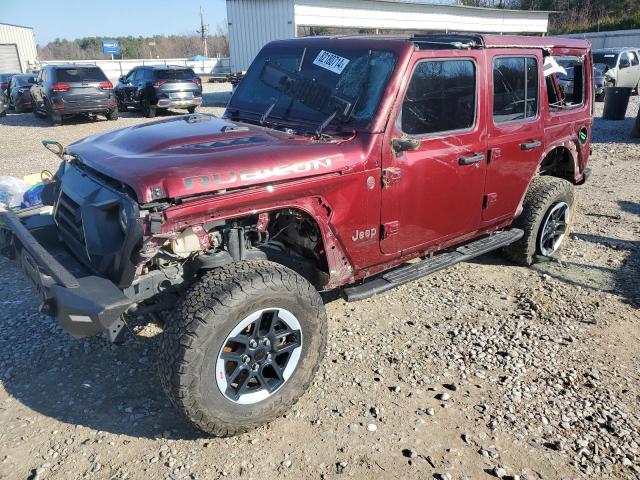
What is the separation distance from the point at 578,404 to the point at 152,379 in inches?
108

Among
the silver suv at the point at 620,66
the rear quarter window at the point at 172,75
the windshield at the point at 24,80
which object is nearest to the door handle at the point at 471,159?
the rear quarter window at the point at 172,75

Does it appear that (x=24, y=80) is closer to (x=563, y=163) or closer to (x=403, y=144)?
(x=563, y=163)

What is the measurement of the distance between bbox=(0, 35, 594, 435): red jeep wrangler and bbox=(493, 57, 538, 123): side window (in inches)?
0.7

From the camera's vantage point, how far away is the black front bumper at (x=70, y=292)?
2516mm

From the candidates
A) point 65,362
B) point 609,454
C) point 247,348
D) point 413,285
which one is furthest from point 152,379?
point 609,454

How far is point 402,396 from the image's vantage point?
329 cm

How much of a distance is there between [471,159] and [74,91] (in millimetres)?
14292

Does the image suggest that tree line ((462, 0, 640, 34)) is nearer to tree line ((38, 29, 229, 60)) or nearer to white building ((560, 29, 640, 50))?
white building ((560, 29, 640, 50))

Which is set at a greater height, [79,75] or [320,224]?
[79,75]

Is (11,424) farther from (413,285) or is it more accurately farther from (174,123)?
(413,285)

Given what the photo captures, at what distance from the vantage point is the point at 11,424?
3018 millimetres

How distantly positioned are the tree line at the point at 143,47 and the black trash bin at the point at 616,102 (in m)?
76.0

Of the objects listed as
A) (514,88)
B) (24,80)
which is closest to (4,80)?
(24,80)

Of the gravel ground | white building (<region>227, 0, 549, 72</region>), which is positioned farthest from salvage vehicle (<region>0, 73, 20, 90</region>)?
the gravel ground
